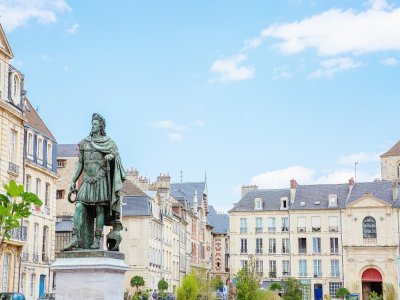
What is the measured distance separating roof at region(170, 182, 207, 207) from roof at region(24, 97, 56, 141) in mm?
40707

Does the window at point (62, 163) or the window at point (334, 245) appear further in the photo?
the window at point (334, 245)

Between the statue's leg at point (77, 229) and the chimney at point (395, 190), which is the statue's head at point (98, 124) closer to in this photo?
the statue's leg at point (77, 229)

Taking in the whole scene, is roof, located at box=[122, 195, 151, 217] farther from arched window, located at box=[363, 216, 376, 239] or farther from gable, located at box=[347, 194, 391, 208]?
arched window, located at box=[363, 216, 376, 239]

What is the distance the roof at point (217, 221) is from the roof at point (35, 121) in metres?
58.0

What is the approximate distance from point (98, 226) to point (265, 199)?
214 ft

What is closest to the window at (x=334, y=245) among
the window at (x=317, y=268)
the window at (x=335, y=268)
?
the window at (x=335, y=268)

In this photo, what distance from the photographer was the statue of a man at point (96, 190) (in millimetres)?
14562

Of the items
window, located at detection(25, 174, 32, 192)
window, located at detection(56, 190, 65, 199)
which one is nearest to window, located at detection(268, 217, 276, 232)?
window, located at detection(56, 190, 65, 199)

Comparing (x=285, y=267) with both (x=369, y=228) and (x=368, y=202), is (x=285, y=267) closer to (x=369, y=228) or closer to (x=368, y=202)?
(x=369, y=228)

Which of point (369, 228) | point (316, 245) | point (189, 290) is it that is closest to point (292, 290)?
point (189, 290)

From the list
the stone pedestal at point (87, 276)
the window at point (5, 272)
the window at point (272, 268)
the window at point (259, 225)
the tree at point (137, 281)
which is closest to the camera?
the stone pedestal at point (87, 276)

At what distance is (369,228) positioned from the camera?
73.1 metres

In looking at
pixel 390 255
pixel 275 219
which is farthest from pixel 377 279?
pixel 275 219

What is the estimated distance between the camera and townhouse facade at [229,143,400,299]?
2849 inches
